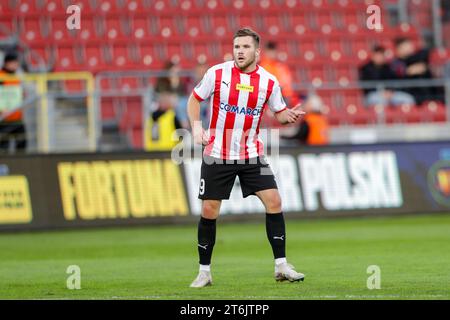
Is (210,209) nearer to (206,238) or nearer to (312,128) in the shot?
(206,238)

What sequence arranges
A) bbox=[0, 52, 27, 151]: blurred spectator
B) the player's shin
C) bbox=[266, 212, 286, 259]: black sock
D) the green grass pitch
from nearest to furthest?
1. the green grass pitch
2. the player's shin
3. bbox=[266, 212, 286, 259]: black sock
4. bbox=[0, 52, 27, 151]: blurred spectator

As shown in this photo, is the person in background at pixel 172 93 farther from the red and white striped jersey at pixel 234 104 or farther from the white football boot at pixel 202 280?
the white football boot at pixel 202 280

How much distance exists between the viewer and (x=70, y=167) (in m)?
18.6

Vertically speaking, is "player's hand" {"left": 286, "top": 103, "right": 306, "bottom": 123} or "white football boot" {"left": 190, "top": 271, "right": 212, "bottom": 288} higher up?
"player's hand" {"left": 286, "top": 103, "right": 306, "bottom": 123}

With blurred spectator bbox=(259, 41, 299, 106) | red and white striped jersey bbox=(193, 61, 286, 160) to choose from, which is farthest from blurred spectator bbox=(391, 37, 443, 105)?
red and white striped jersey bbox=(193, 61, 286, 160)

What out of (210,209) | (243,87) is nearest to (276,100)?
(243,87)

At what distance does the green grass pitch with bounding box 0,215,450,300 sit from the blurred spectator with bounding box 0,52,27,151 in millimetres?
2384

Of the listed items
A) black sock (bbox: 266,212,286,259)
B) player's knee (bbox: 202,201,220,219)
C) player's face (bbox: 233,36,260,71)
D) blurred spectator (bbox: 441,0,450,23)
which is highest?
blurred spectator (bbox: 441,0,450,23)

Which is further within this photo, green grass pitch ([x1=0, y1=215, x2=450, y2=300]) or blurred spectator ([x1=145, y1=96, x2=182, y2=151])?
blurred spectator ([x1=145, y1=96, x2=182, y2=151])

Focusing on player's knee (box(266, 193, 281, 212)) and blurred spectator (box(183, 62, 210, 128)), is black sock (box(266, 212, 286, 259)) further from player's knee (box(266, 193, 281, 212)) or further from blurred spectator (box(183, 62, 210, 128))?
blurred spectator (box(183, 62, 210, 128))

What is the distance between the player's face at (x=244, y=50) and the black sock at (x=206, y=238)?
1.50 m

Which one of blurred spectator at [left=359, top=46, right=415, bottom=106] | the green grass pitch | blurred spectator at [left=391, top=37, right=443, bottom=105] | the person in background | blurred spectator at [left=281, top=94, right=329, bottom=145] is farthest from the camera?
blurred spectator at [left=391, top=37, right=443, bottom=105]

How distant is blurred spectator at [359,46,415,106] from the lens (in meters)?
22.1

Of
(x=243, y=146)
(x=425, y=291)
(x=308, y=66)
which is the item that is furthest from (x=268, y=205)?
(x=308, y=66)
